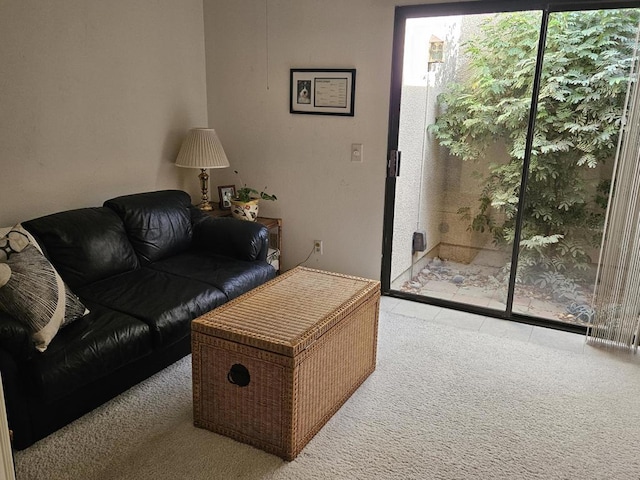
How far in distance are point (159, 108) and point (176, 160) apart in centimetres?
40

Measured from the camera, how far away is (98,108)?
3.39 metres

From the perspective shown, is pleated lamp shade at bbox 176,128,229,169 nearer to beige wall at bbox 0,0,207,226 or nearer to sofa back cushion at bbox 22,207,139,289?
beige wall at bbox 0,0,207,226

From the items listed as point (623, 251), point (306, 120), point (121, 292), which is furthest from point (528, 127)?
point (121, 292)

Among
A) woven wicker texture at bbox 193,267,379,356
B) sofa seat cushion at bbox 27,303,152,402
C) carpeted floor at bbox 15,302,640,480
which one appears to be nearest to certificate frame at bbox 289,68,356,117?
woven wicker texture at bbox 193,267,379,356

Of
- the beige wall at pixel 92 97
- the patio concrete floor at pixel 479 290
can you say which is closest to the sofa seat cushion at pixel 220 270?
the beige wall at pixel 92 97

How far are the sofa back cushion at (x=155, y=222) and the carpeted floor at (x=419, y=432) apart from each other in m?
0.79

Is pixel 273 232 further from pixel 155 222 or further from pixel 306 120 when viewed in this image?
pixel 155 222

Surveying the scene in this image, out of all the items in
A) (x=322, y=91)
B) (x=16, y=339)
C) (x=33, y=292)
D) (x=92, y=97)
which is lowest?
(x=16, y=339)

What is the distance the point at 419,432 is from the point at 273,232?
7.70ft

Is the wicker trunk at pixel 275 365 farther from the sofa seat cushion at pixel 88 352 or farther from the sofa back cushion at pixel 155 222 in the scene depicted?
the sofa back cushion at pixel 155 222

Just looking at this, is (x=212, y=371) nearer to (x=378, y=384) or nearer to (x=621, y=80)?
(x=378, y=384)

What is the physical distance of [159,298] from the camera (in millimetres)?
2730

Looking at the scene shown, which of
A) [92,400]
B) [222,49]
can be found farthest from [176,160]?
[92,400]

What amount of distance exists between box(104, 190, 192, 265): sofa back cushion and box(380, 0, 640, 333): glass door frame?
1480 mm
